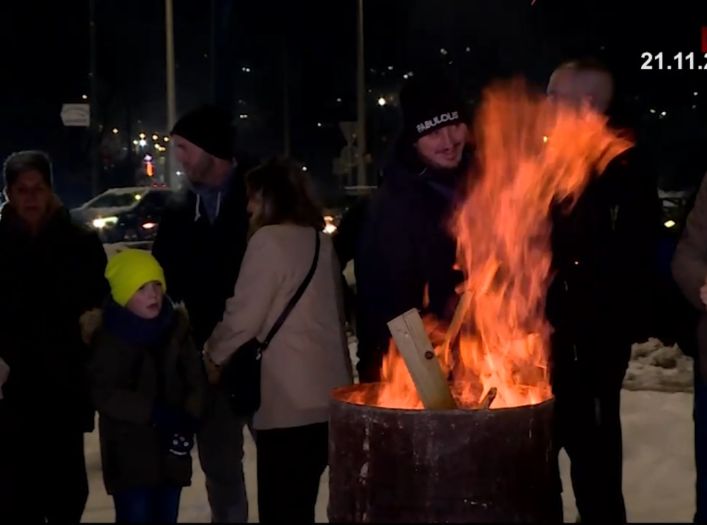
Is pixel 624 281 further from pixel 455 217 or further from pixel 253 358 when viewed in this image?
pixel 253 358

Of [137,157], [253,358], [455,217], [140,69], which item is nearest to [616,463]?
[455,217]

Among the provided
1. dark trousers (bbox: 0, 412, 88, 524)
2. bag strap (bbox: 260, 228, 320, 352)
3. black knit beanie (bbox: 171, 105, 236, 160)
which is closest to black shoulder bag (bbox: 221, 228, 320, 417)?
bag strap (bbox: 260, 228, 320, 352)

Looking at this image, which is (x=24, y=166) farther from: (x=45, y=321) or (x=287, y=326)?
(x=287, y=326)

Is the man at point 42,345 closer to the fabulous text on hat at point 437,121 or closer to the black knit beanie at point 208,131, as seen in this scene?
the black knit beanie at point 208,131

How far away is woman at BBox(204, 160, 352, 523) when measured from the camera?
4297 millimetres

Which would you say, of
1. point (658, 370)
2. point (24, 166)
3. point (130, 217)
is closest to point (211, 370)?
point (24, 166)

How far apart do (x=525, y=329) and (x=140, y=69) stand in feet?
128

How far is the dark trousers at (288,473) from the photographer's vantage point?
433cm

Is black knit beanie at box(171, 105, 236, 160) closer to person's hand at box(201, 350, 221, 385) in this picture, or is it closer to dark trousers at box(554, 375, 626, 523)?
person's hand at box(201, 350, 221, 385)

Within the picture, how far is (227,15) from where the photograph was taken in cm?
1174

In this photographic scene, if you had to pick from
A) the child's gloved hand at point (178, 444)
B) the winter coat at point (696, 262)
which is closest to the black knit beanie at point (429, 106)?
the winter coat at point (696, 262)

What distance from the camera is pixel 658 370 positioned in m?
8.02

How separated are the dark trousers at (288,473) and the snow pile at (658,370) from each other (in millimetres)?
3636

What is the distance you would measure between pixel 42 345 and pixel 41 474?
58 cm
